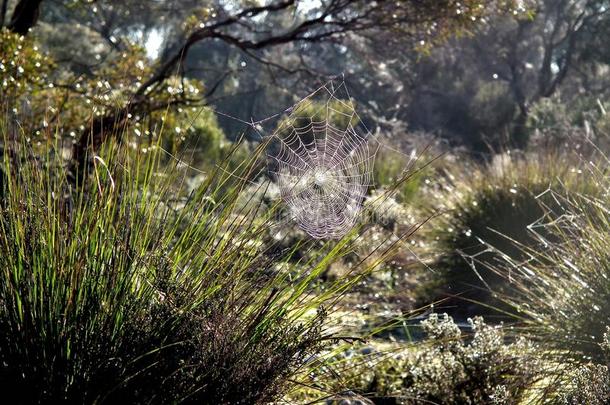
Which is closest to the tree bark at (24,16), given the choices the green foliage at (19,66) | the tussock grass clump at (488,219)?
the green foliage at (19,66)

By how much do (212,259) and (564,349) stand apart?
1983 millimetres

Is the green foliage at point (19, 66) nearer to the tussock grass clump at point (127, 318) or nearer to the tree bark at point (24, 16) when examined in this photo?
the tree bark at point (24, 16)

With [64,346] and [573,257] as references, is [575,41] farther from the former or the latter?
[64,346]

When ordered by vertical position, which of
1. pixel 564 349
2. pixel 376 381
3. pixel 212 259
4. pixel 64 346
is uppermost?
pixel 212 259

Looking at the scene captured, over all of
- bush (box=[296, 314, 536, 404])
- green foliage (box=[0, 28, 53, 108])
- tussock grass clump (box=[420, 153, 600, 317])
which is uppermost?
green foliage (box=[0, 28, 53, 108])

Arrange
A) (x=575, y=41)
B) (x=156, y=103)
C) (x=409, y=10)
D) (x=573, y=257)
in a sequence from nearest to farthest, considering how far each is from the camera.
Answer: (x=573, y=257) → (x=156, y=103) → (x=409, y=10) → (x=575, y=41)

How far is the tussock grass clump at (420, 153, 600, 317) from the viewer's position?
761 centimetres

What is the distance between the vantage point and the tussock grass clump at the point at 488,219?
7.61 metres

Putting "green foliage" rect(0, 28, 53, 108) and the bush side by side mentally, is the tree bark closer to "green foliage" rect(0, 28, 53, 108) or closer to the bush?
"green foliage" rect(0, 28, 53, 108)

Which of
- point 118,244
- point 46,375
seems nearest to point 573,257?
point 118,244

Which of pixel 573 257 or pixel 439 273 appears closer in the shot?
pixel 573 257

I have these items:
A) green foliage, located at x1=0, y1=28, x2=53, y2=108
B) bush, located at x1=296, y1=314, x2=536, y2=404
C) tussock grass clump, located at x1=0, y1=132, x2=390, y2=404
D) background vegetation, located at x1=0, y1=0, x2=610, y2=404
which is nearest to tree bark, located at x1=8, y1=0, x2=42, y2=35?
background vegetation, located at x1=0, y1=0, x2=610, y2=404

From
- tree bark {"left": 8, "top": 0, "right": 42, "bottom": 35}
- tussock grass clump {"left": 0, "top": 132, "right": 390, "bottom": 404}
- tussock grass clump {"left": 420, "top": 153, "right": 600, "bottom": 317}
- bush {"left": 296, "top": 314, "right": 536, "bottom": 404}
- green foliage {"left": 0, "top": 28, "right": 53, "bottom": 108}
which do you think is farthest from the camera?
tree bark {"left": 8, "top": 0, "right": 42, "bottom": 35}

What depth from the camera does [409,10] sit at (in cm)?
881
